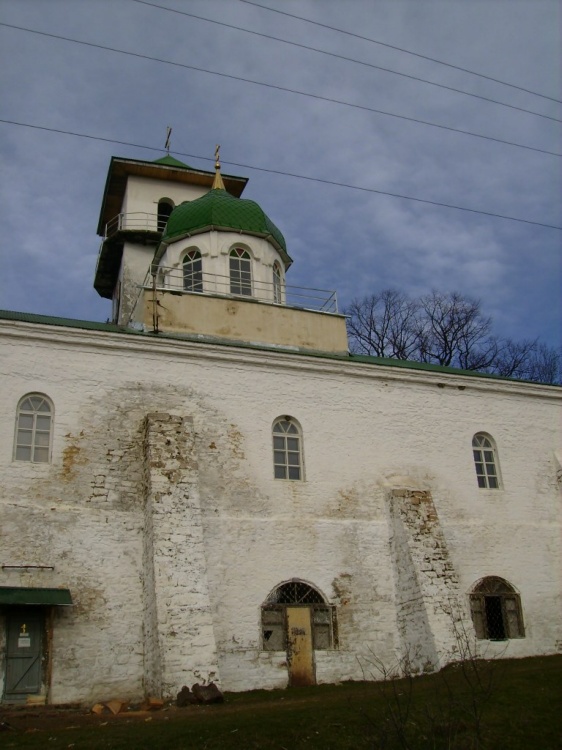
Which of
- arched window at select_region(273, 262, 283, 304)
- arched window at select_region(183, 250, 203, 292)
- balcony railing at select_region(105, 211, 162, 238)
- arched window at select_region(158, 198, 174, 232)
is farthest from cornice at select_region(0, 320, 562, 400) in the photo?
arched window at select_region(158, 198, 174, 232)

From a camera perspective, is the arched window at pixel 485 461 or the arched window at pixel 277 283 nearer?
the arched window at pixel 485 461

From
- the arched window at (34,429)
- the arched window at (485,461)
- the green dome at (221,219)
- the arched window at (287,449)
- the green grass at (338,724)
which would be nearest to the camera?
the green grass at (338,724)

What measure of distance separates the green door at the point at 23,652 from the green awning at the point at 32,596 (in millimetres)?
398

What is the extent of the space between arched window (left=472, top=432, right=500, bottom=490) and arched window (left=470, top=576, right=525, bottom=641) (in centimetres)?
233

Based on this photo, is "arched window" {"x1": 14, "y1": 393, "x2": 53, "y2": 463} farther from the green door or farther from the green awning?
the green door

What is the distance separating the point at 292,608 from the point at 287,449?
10.9ft

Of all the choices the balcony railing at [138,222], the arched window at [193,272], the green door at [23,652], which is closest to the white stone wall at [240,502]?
the green door at [23,652]

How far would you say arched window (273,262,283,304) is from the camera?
20.5 m

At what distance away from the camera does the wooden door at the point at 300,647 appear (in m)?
14.5

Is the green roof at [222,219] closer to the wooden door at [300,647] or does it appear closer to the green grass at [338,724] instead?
the wooden door at [300,647]

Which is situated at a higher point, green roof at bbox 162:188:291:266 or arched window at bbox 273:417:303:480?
green roof at bbox 162:188:291:266

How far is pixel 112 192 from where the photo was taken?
26.0m

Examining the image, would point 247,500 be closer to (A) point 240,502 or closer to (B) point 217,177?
(A) point 240,502

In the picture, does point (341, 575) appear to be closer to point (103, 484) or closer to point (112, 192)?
point (103, 484)
